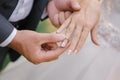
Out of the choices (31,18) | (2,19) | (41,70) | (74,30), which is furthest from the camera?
(41,70)

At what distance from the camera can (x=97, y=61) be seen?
1.01 meters

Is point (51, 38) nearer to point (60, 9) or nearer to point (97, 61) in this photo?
point (60, 9)

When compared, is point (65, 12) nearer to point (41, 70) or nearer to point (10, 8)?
point (10, 8)

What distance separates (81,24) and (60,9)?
9 cm

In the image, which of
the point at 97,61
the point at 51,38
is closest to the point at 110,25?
the point at 97,61

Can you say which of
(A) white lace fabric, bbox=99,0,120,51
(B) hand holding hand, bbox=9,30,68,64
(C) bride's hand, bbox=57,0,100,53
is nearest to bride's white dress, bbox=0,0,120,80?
(A) white lace fabric, bbox=99,0,120,51

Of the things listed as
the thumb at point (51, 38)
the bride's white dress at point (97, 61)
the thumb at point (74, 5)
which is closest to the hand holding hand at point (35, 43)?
the thumb at point (51, 38)

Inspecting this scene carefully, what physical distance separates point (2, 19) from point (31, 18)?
0.79 feet

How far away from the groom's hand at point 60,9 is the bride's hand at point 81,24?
0.07ft

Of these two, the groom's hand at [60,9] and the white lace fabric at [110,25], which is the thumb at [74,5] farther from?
the white lace fabric at [110,25]

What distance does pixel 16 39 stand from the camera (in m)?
0.72

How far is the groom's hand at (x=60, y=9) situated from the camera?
2.79 feet

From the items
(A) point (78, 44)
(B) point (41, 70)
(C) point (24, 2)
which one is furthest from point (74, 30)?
(B) point (41, 70)

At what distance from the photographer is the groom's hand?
850 mm
